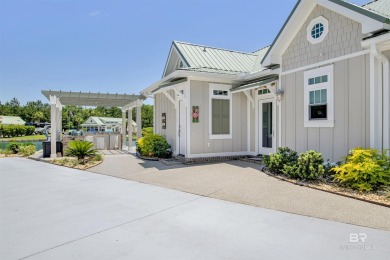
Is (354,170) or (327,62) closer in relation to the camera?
(354,170)

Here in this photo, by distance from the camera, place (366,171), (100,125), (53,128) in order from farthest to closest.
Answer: (100,125) < (53,128) < (366,171)

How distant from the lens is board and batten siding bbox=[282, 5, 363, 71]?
6.58 m

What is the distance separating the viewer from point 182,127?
10.9 m

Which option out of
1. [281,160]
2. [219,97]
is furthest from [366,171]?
[219,97]

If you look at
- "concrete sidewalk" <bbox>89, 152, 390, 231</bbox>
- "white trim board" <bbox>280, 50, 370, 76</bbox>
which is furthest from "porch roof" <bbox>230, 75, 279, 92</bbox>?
"concrete sidewalk" <bbox>89, 152, 390, 231</bbox>

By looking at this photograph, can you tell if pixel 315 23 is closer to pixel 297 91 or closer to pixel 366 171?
pixel 297 91

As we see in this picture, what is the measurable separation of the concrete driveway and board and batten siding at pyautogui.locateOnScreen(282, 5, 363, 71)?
16.7 feet

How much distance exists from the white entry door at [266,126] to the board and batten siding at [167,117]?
4.07 meters

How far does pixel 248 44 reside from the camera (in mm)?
17172

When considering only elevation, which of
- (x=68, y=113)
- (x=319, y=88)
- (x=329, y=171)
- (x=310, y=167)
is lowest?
(x=329, y=171)

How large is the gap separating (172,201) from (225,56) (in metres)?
9.48

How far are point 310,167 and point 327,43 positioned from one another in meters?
3.75

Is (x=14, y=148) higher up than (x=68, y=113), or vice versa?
(x=68, y=113)

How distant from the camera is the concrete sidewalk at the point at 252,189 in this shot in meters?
4.25
